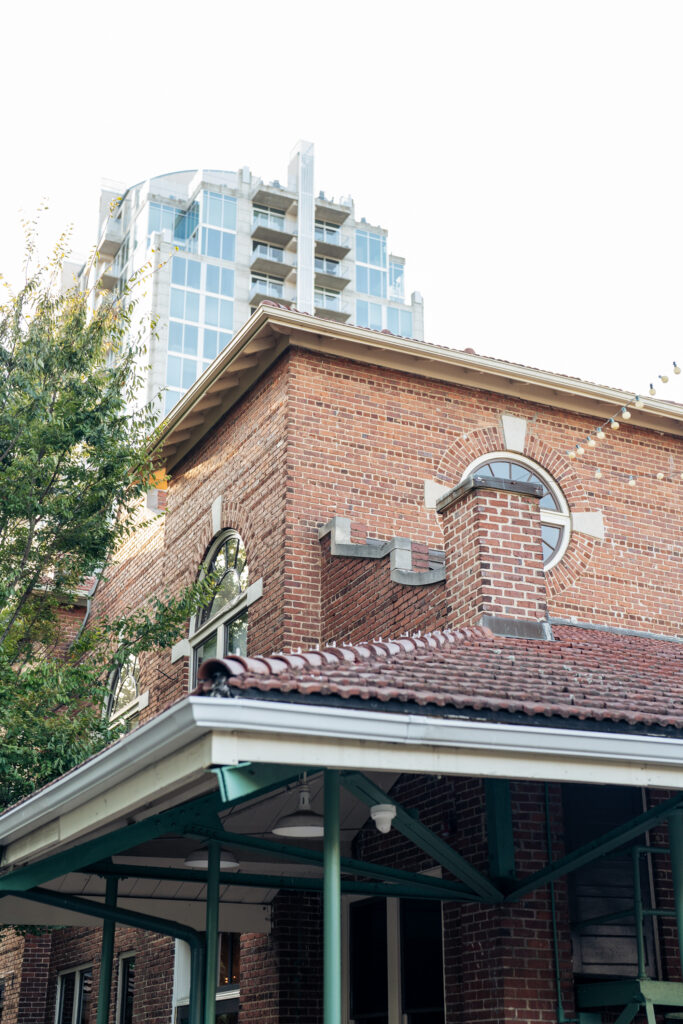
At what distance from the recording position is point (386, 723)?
5742 millimetres

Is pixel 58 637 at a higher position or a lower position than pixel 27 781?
higher

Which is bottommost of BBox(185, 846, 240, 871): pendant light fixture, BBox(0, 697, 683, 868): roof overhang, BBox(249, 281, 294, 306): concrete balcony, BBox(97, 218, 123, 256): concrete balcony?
BBox(185, 846, 240, 871): pendant light fixture

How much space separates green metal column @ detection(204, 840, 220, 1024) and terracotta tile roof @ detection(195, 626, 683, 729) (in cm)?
155

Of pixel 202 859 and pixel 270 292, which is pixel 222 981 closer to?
pixel 202 859

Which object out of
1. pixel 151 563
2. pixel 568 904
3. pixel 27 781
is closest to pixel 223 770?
pixel 568 904

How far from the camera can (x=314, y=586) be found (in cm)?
1253

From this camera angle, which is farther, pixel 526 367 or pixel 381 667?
pixel 526 367

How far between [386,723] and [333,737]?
28cm

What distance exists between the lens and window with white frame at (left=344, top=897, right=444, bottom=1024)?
9828 mm

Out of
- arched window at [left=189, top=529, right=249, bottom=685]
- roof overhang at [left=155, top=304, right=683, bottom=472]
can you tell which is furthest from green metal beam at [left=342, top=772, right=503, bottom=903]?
roof overhang at [left=155, top=304, right=683, bottom=472]

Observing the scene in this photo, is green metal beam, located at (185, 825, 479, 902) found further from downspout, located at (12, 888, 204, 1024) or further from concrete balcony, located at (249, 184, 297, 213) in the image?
concrete balcony, located at (249, 184, 297, 213)

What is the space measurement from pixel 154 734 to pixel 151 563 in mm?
12025

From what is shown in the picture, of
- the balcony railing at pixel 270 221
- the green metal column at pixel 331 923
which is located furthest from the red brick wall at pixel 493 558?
the balcony railing at pixel 270 221

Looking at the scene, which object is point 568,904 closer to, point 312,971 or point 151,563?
point 312,971
